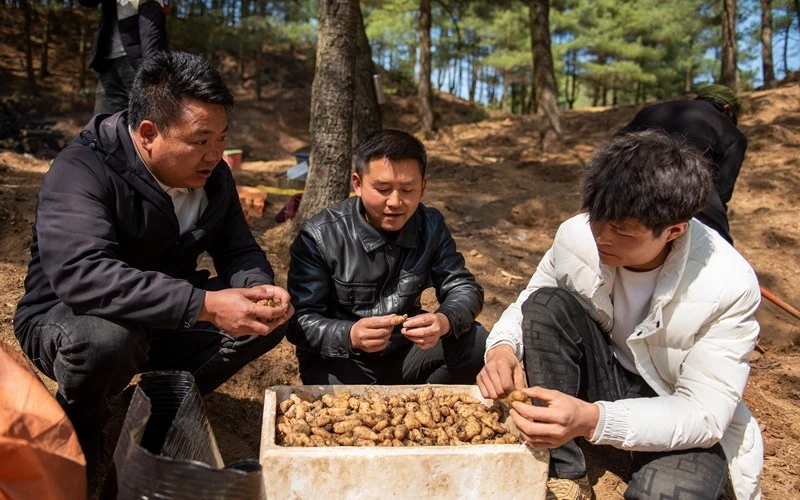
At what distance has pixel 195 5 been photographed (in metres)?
20.3

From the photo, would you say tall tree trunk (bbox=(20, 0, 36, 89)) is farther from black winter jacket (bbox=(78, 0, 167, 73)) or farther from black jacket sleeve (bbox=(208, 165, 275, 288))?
black jacket sleeve (bbox=(208, 165, 275, 288))

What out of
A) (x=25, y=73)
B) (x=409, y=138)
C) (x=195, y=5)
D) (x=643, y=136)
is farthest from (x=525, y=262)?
(x=195, y=5)

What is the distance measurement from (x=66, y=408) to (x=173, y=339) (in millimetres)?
437

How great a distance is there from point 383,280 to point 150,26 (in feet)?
8.29

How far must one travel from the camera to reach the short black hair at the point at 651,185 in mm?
1878

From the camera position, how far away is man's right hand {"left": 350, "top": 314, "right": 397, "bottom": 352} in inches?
89.1

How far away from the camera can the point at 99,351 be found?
6.40ft

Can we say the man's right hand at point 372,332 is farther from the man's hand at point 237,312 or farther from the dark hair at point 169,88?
the dark hair at point 169,88

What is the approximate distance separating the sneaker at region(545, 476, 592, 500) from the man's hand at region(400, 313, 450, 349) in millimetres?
657

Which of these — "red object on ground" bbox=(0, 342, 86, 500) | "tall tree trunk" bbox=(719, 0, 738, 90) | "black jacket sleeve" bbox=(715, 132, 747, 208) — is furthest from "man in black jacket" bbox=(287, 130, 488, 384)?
"tall tree trunk" bbox=(719, 0, 738, 90)

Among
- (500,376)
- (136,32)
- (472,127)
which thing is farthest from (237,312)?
(472,127)

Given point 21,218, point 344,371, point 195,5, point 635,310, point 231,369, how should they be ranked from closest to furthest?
point 635,310 < point 231,369 < point 344,371 < point 21,218 < point 195,5

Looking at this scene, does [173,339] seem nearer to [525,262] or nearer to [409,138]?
[409,138]

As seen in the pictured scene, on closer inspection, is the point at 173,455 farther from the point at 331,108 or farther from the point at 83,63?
the point at 83,63
